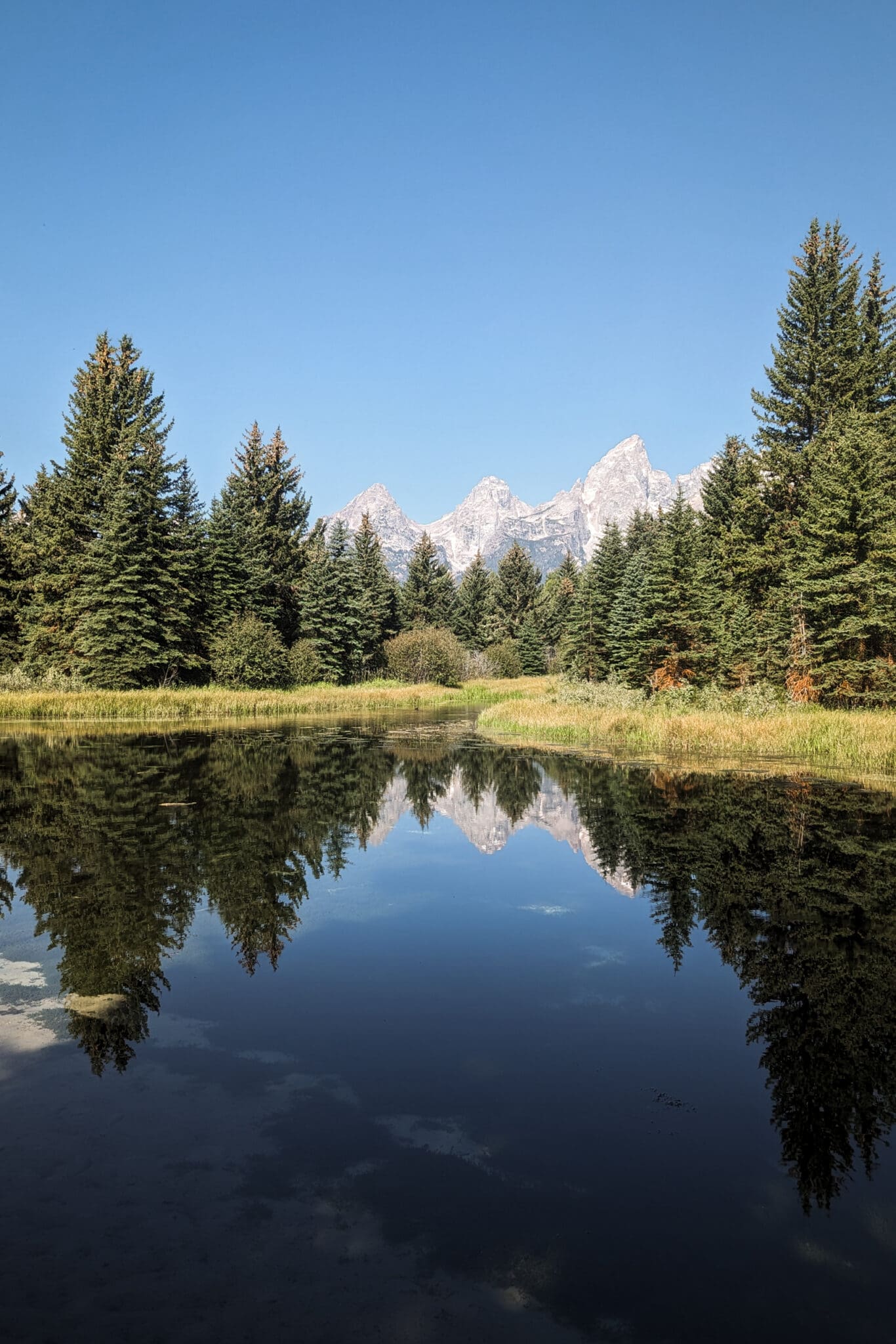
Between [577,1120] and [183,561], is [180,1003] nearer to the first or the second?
[577,1120]

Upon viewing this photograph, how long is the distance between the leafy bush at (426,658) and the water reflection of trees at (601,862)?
152 ft

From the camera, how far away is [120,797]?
52.5 feet

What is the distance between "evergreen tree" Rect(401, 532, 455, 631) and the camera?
3647 inches

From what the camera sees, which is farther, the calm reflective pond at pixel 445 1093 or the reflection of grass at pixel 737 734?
the reflection of grass at pixel 737 734

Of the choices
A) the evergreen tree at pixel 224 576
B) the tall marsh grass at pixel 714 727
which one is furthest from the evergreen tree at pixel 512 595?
the tall marsh grass at pixel 714 727

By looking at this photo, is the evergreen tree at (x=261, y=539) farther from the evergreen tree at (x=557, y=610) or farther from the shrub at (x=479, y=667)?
the evergreen tree at (x=557, y=610)

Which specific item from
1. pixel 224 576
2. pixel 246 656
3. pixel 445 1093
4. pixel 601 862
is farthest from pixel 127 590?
pixel 445 1093

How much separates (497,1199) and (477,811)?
1197cm

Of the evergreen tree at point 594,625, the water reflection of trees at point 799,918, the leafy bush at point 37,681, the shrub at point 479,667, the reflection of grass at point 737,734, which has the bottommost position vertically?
the water reflection of trees at point 799,918

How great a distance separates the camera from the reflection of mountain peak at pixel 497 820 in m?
12.6

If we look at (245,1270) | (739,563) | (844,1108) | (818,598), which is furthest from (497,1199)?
(739,563)

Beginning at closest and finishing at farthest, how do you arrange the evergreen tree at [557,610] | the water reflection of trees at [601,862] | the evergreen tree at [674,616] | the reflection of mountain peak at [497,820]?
the water reflection of trees at [601,862] < the reflection of mountain peak at [497,820] < the evergreen tree at [674,616] < the evergreen tree at [557,610]

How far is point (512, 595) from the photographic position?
320ft

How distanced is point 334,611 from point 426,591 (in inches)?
1213
